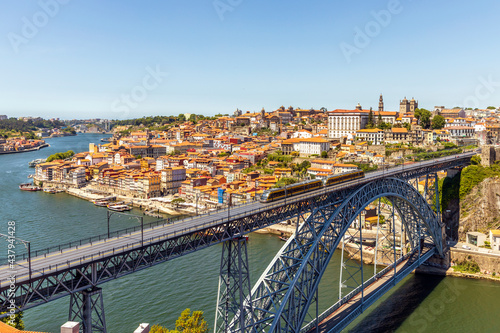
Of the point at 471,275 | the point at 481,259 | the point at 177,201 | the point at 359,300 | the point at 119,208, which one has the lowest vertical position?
the point at 471,275

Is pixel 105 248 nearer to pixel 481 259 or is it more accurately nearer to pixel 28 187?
pixel 481 259

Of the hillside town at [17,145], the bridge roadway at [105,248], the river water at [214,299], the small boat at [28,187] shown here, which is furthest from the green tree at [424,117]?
the hillside town at [17,145]

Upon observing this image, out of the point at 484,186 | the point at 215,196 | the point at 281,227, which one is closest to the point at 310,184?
the point at 281,227

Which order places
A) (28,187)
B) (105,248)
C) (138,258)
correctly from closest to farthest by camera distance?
(138,258), (105,248), (28,187)

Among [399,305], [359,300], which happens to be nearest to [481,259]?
[399,305]

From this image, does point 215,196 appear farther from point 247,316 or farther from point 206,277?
point 247,316

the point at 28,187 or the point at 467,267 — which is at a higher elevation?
the point at 28,187

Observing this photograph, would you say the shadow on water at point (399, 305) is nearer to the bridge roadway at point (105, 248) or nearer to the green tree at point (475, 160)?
the bridge roadway at point (105, 248)
